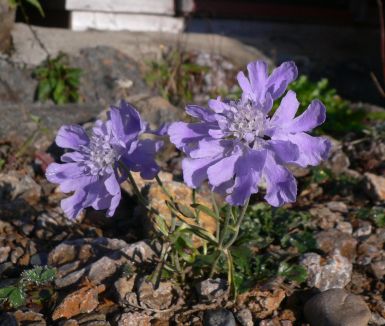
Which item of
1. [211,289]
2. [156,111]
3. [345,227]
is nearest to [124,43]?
[156,111]

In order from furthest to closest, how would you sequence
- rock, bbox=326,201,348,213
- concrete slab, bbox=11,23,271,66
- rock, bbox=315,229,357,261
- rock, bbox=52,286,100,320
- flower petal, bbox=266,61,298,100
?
concrete slab, bbox=11,23,271,66 → rock, bbox=326,201,348,213 → rock, bbox=315,229,357,261 → rock, bbox=52,286,100,320 → flower petal, bbox=266,61,298,100

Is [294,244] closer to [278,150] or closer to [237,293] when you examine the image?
[237,293]

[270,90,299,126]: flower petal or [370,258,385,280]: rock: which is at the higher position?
[270,90,299,126]: flower petal

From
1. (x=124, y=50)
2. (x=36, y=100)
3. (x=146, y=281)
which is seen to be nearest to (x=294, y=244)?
(x=146, y=281)

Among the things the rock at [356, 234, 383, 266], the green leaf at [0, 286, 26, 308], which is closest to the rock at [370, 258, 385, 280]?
the rock at [356, 234, 383, 266]

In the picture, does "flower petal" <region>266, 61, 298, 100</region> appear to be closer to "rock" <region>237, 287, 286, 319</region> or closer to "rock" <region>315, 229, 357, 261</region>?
"rock" <region>237, 287, 286, 319</region>

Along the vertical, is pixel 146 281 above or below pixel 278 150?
below

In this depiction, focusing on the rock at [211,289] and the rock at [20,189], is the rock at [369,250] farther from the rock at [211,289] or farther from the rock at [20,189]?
the rock at [20,189]
